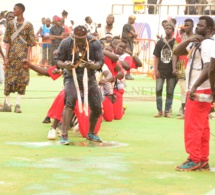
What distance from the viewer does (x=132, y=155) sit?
9.91 metres

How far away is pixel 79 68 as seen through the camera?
35.2ft

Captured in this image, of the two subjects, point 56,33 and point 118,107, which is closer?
point 118,107

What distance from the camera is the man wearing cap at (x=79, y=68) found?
1057cm

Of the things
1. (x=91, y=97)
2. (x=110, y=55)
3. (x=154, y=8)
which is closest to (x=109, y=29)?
(x=154, y=8)

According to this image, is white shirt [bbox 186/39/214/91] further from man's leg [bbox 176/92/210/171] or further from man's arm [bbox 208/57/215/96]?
man's arm [bbox 208/57/215/96]

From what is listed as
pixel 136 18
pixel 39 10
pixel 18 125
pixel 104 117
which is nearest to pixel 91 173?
pixel 18 125

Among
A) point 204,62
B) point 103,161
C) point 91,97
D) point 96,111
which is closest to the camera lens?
point 204,62

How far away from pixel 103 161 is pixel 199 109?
1354 mm

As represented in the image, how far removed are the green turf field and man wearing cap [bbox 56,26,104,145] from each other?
54cm

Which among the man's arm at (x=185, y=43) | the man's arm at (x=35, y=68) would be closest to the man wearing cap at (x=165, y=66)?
the man's arm at (x=35, y=68)

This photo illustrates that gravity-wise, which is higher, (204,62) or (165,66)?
(204,62)

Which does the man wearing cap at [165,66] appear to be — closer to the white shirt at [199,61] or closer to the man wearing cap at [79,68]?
the man wearing cap at [79,68]

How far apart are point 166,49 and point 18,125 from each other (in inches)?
150

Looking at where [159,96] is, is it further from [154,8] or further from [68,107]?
[154,8]
